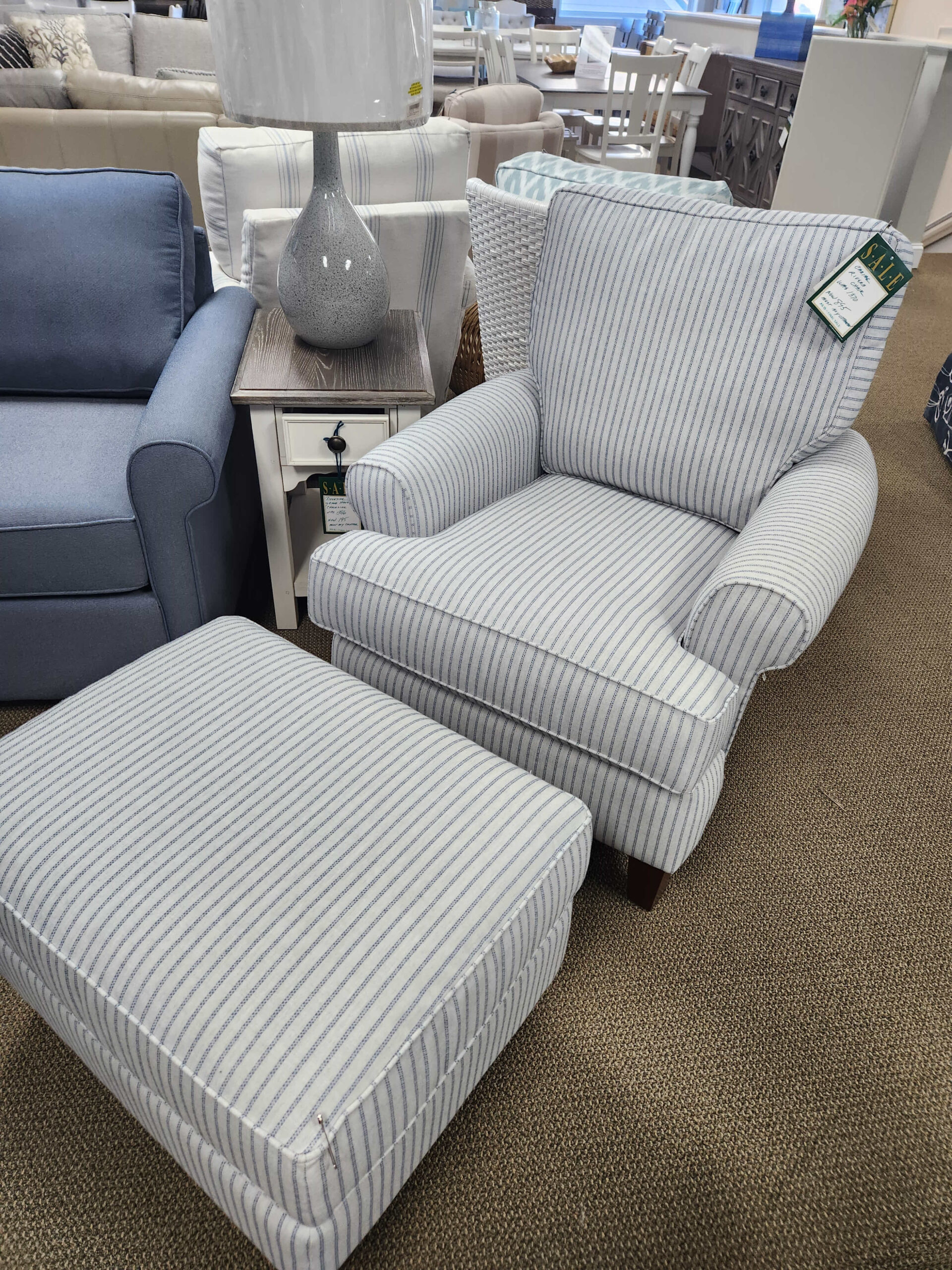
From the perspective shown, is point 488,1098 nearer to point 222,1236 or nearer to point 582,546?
point 222,1236

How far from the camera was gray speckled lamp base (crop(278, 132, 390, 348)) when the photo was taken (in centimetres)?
150

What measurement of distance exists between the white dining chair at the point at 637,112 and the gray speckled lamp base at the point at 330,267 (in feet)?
11.1

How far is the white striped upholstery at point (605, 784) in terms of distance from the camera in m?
1.12

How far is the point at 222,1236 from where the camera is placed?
91 cm

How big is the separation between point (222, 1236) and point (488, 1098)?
330 millimetres

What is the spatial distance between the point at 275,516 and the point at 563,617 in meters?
0.75

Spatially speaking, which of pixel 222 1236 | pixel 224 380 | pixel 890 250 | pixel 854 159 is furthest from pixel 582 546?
pixel 854 159

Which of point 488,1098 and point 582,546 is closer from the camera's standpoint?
point 488,1098

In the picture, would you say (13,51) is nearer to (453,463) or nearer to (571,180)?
(571,180)

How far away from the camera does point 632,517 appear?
1.43 m

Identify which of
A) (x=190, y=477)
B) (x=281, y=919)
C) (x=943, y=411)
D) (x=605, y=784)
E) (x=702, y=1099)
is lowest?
(x=702, y=1099)

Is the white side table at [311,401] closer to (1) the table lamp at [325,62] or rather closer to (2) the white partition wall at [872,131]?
(1) the table lamp at [325,62]

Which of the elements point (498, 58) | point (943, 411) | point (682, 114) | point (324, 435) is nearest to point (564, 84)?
point (498, 58)

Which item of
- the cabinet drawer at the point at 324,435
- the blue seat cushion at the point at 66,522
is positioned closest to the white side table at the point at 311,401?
the cabinet drawer at the point at 324,435
